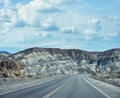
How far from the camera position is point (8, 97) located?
26156 millimetres

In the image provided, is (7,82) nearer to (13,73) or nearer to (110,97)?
(110,97)

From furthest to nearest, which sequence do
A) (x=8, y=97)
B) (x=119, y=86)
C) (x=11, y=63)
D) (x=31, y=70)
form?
(x=31, y=70), (x=11, y=63), (x=119, y=86), (x=8, y=97)

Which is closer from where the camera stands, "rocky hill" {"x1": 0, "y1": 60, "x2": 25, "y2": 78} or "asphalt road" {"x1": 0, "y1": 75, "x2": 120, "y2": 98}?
"asphalt road" {"x1": 0, "y1": 75, "x2": 120, "y2": 98}

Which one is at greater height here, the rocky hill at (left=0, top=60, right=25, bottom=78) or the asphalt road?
the rocky hill at (left=0, top=60, right=25, bottom=78)

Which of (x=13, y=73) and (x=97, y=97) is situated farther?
(x=13, y=73)

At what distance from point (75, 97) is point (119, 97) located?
326cm

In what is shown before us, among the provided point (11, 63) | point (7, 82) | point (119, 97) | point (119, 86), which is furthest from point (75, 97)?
point (11, 63)

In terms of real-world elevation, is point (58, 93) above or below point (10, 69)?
below

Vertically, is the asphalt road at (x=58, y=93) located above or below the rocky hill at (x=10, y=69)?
below

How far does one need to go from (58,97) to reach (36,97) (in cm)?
142

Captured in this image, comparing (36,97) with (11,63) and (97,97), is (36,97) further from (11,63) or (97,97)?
(11,63)

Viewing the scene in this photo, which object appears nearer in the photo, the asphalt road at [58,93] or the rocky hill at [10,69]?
the asphalt road at [58,93]

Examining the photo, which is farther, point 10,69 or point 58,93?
point 10,69

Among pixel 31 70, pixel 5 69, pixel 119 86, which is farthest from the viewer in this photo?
pixel 31 70
